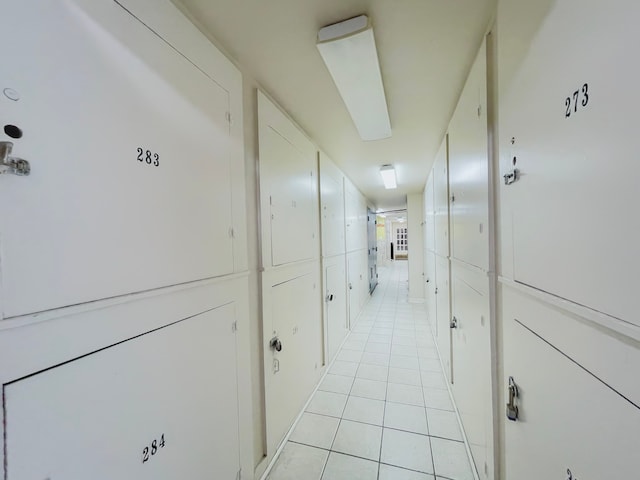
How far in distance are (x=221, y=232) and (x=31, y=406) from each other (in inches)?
34.3

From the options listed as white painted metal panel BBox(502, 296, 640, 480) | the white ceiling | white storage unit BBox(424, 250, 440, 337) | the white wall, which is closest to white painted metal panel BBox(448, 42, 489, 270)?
the white ceiling

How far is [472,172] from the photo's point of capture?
1568 millimetres

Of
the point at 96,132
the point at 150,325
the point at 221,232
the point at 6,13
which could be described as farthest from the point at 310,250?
the point at 6,13

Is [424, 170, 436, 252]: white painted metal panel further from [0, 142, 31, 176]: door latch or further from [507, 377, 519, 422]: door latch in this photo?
[0, 142, 31, 176]: door latch

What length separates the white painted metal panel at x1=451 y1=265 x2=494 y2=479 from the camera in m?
1.37

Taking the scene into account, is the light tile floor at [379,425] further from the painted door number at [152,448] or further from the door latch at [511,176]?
the door latch at [511,176]

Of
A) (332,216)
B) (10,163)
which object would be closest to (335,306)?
(332,216)

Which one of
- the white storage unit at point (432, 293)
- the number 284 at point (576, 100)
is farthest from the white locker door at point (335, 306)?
the number 284 at point (576, 100)

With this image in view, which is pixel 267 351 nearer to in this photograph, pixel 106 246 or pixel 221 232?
pixel 221 232

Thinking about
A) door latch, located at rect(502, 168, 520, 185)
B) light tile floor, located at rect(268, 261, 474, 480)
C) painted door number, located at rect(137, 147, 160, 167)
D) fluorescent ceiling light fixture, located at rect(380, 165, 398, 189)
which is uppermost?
fluorescent ceiling light fixture, located at rect(380, 165, 398, 189)

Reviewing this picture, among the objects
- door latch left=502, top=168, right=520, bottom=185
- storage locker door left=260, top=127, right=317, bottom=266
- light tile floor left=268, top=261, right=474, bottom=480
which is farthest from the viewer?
storage locker door left=260, top=127, right=317, bottom=266

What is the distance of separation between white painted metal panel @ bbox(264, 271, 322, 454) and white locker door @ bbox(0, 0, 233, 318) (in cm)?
93

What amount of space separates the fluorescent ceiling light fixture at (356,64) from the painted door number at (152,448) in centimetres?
195

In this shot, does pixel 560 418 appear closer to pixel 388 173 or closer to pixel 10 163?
pixel 10 163
